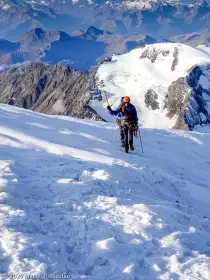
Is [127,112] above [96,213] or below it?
above

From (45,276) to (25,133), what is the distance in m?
14.2

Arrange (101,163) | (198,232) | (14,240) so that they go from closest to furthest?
1. (14,240)
2. (198,232)
3. (101,163)

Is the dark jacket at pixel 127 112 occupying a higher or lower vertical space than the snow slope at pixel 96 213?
higher

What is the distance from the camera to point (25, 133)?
21.5 m

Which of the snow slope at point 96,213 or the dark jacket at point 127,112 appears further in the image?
the dark jacket at point 127,112

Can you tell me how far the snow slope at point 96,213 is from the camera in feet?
29.9

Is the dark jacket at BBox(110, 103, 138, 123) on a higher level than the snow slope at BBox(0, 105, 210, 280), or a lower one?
higher

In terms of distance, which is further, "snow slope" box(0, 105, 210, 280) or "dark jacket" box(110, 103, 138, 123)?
"dark jacket" box(110, 103, 138, 123)

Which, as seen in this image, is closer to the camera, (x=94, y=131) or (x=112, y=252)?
(x=112, y=252)

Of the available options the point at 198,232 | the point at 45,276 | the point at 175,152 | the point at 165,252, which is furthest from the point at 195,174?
the point at 45,276

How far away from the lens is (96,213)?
459 inches

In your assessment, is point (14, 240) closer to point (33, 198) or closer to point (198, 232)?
point (33, 198)

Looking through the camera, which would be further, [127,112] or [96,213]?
[127,112]

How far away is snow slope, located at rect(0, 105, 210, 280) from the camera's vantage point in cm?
911
